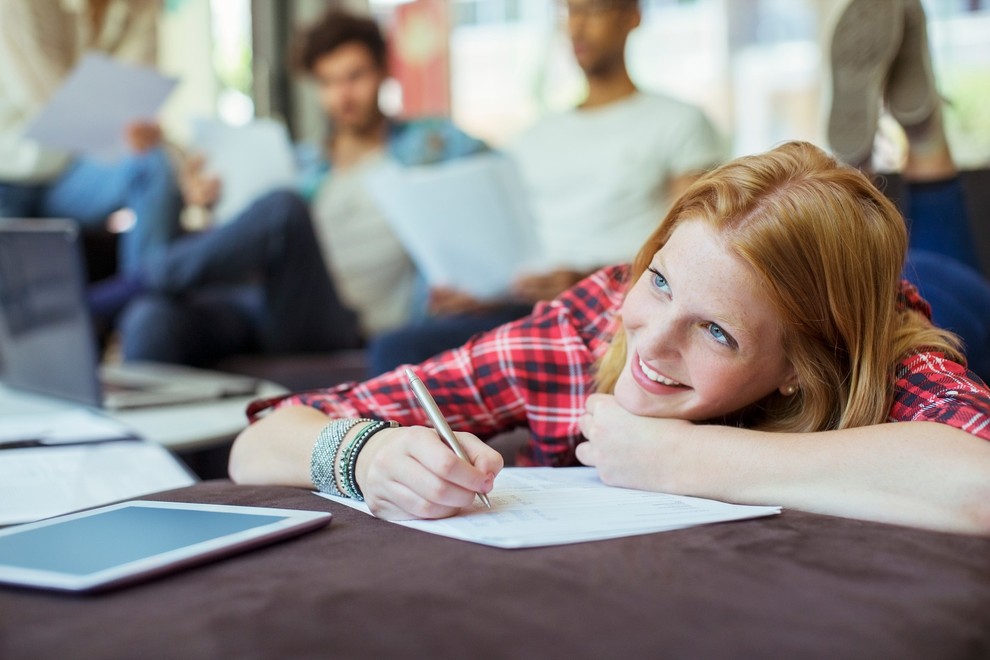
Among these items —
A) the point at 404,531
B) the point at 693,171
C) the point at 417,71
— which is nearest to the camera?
the point at 404,531

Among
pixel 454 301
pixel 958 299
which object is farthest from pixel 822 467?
pixel 454 301

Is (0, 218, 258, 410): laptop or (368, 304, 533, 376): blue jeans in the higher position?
(0, 218, 258, 410): laptop

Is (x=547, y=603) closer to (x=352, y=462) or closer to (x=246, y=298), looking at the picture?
(x=352, y=462)

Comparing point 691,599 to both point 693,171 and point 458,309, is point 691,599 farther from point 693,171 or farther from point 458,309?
point 693,171

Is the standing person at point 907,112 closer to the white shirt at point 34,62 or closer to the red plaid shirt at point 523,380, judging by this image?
the red plaid shirt at point 523,380

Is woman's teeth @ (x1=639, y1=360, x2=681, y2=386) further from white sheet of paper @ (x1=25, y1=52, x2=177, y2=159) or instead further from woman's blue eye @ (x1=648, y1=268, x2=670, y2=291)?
white sheet of paper @ (x1=25, y1=52, x2=177, y2=159)

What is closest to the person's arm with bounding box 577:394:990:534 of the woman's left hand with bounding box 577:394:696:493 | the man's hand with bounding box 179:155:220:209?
the woman's left hand with bounding box 577:394:696:493

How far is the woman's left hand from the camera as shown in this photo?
89cm

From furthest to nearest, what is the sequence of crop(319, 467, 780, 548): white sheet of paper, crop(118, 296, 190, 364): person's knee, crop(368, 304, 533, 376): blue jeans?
crop(118, 296, 190, 364): person's knee < crop(368, 304, 533, 376): blue jeans < crop(319, 467, 780, 548): white sheet of paper

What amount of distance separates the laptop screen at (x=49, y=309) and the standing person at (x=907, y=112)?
1335mm

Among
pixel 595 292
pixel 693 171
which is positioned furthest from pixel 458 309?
pixel 595 292

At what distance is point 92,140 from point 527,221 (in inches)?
44.8

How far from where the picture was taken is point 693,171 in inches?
99.7

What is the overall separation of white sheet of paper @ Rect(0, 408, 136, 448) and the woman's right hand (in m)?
0.73
